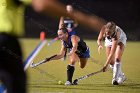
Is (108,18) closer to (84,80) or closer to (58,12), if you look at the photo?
(84,80)

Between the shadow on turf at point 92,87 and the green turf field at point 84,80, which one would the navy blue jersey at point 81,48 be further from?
the shadow on turf at point 92,87

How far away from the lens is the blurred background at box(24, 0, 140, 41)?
77.3ft

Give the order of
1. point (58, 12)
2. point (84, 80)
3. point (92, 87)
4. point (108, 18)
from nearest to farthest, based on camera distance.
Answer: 1. point (58, 12)
2. point (92, 87)
3. point (84, 80)
4. point (108, 18)

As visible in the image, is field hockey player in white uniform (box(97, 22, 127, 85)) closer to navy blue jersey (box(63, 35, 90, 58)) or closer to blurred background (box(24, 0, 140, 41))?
navy blue jersey (box(63, 35, 90, 58))

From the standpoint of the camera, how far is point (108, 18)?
24.2m

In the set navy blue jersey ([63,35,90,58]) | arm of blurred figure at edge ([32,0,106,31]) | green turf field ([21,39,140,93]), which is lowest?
green turf field ([21,39,140,93])

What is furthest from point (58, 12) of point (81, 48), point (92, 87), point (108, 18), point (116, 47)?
point (108, 18)

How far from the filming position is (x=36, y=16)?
23.5 metres

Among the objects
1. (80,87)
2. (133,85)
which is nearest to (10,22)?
(80,87)

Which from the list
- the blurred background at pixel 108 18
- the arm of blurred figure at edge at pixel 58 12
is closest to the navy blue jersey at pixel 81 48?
the arm of blurred figure at edge at pixel 58 12

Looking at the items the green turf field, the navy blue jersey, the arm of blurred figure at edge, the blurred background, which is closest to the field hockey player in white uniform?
the green turf field

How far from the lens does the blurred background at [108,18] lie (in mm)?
23547

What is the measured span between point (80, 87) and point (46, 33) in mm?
13303

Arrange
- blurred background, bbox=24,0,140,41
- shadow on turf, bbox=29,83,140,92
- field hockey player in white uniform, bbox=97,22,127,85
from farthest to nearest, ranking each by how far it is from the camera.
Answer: blurred background, bbox=24,0,140,41 < field hockey player in white uniform, bbox=97,22,127,85 < shadow on turf, bbox=29,83,140,92
